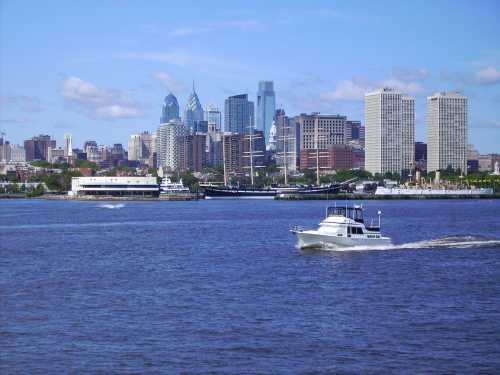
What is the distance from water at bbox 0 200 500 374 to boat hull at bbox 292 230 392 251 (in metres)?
1.03

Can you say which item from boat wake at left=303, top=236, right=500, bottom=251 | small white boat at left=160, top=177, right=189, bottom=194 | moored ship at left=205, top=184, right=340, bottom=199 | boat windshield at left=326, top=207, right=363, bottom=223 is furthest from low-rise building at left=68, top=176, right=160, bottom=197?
boat windshield at left=326, top=207, right=363, bottom=223

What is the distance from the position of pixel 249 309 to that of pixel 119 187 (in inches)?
5349

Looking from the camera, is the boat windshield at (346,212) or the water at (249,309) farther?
the boat windshield at (346,212)

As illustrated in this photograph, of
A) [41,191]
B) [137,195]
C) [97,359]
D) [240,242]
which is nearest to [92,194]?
[137,195]

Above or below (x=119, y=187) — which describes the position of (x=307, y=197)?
below

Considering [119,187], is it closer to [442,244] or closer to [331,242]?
[442,244]

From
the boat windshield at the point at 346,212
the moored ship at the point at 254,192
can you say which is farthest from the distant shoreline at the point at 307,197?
the boat windshield at the point at 346,212

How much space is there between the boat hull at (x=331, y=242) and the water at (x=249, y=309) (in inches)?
40.6

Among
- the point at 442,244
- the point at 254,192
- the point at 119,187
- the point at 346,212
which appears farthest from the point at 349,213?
the point at 254,192

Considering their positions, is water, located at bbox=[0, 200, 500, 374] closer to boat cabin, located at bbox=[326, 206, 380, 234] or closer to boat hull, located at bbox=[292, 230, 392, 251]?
boat hull, located at bbox=[292, 230, 392, 251]

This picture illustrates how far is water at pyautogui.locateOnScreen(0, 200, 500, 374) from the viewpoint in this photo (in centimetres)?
2283

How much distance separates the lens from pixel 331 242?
48.2 m

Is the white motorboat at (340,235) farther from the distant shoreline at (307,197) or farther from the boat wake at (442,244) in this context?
the distant shoreline at (307,197)

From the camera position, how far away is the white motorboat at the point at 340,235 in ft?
158
